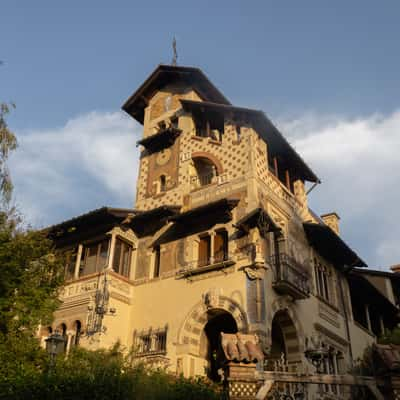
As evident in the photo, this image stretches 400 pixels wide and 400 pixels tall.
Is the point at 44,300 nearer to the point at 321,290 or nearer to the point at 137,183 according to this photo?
the point at 137,183

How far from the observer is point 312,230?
77.2 feet

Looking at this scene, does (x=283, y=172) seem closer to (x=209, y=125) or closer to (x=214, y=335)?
(x=209, y=125)

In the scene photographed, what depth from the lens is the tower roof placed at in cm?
2614

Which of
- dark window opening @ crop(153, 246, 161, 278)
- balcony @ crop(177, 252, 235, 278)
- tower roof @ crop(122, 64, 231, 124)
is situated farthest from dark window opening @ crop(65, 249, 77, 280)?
tower roof @ crop(122, 64, 231, 124)

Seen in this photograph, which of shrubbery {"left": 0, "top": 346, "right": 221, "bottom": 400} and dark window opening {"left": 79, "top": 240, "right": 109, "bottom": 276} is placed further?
dark window opening {"left": 79, "top": 240, "right": 109, "bottom": 276}

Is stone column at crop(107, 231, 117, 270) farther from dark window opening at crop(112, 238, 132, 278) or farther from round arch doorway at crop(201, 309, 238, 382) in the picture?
round arch doorway at crop(201, 309, 238, 382)

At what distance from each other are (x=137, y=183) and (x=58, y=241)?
4764 mm

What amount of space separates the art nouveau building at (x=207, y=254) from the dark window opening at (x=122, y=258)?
0.15 ft

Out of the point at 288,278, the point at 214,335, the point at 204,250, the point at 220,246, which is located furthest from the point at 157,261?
the point at 288,278

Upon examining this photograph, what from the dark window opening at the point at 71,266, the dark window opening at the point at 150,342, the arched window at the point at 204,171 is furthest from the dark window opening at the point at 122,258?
the arched window at the point at 204,171

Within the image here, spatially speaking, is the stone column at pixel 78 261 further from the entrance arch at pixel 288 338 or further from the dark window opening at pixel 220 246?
the entrance arch at pixel 288 338

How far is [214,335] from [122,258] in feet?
17.4

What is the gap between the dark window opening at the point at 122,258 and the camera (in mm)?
21672

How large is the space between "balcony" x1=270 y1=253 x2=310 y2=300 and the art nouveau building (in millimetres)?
64
